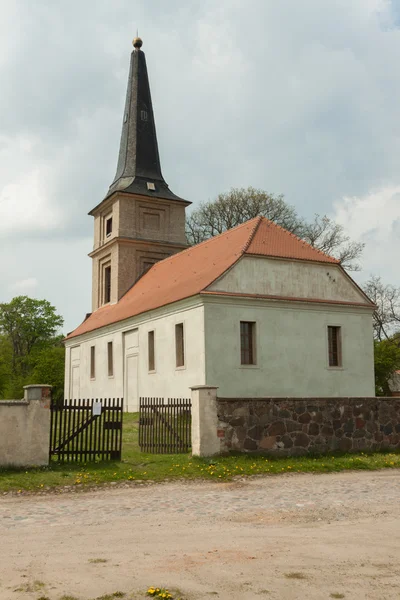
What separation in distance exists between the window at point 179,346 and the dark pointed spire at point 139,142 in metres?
14.8

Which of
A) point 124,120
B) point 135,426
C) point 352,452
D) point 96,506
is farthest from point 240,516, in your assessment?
point 124,120

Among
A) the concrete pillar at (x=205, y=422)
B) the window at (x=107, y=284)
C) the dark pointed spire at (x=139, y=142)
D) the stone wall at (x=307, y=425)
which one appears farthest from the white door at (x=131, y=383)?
the concrete pillar at (x=205, y=422)

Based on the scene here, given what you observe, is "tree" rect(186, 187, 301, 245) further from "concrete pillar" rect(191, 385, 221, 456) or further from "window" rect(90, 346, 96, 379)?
"concrete pillar" rect(191, 385, 221, 456)

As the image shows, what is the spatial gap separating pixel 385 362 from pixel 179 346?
17789 mm

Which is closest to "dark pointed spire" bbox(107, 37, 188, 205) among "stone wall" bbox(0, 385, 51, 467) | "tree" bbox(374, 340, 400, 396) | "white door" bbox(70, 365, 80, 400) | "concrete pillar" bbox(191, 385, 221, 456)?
"white door" bbox(70, 365, 80, 400)

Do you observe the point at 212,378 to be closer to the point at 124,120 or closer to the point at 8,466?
the point at 8,466

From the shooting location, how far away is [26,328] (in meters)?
59.6

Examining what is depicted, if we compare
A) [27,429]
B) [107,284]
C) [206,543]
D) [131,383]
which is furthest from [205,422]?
[107,284]

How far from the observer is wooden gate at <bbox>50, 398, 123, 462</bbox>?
43.5 ft

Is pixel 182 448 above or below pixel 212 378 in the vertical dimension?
below

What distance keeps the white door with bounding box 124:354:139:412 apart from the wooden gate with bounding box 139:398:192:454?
13510 mm

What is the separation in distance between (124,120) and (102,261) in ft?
34.0

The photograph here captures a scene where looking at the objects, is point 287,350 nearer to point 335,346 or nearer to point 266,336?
point 266,336

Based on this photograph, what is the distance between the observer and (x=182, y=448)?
15102 millimetres
